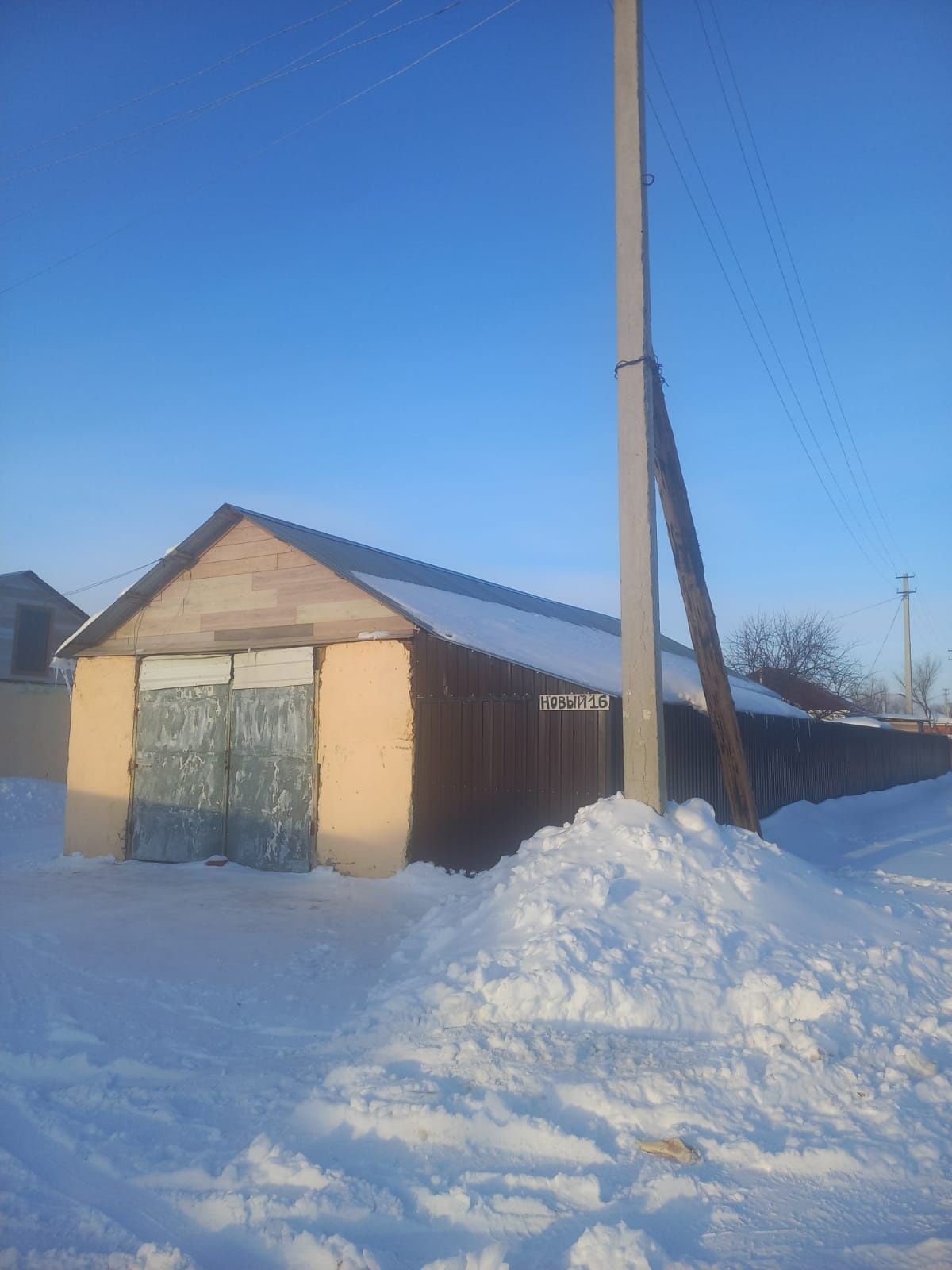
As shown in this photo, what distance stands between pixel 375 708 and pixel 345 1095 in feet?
22.4

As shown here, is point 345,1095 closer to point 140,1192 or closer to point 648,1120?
point 140,1192

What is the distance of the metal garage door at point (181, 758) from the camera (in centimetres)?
1254

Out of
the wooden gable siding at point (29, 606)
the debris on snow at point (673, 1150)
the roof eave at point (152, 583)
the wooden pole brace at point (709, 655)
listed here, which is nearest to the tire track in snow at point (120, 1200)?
the debris on snow at point (673, 1150)

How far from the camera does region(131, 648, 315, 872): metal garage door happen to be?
11.8 metres

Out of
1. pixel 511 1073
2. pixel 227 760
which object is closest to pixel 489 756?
pixel 227 760

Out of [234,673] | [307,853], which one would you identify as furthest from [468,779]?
[234,673]

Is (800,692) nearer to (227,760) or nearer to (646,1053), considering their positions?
(227,760)

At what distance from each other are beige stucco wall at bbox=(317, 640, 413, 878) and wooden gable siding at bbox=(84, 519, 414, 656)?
0.40 meters

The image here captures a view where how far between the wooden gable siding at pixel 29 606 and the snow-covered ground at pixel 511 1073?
15707 millimetres

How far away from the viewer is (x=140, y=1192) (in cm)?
367

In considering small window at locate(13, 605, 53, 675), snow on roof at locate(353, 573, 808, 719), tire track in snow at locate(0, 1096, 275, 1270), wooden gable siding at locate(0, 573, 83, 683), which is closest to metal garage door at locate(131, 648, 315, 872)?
snow on roof at locate(353, 573, 808, 719)

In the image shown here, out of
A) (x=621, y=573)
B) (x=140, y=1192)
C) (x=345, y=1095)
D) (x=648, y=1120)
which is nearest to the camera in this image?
(x=140, y=1192)

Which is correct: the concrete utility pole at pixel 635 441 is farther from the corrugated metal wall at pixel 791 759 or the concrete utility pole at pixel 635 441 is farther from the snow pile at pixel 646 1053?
the corrugated metal wall at pixel 791 759

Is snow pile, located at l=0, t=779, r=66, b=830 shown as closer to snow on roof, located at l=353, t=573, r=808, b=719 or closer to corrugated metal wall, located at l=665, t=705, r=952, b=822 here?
snow on roof, located at l=353, t=573, r=808, b=719
